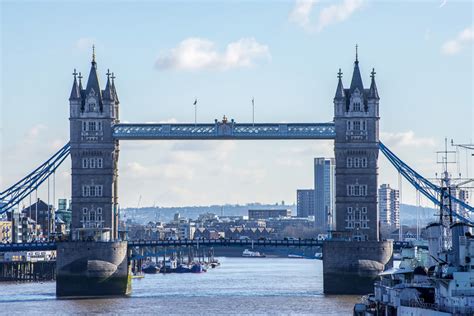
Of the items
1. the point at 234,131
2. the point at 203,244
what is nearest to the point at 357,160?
the point at 234,131

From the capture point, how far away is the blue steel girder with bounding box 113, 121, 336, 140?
474 feet

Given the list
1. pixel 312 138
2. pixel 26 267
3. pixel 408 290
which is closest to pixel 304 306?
pixel 312 138

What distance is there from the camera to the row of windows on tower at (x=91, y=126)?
146 m

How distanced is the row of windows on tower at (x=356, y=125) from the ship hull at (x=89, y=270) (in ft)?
86.1

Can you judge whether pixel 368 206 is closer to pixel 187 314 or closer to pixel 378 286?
pixel 187 314

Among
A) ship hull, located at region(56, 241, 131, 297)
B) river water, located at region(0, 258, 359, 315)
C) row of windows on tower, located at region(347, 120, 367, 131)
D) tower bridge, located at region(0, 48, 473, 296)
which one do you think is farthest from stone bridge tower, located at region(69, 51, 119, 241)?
row of windows on tower, located at region(347, 120, 367, 131)

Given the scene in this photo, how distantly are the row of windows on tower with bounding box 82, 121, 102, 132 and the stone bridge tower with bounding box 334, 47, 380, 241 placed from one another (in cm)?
2388

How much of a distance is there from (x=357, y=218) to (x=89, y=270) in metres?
28.0

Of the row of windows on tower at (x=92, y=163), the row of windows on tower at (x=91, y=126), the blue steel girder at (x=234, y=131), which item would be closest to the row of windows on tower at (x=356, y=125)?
the blue steel girder at (x=234, y=131)

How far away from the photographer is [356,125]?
144750 millimetres

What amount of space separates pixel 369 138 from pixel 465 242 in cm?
7733

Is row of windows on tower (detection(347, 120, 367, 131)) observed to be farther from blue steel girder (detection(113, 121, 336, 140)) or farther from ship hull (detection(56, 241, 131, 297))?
ship hull (detection(56, 241, 131, 297))

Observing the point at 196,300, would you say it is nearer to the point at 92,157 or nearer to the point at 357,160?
the point at 92,157

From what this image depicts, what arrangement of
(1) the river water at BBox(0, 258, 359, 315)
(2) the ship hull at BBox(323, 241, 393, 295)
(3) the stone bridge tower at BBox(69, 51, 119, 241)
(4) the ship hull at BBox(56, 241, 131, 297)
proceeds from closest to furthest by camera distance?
(1) the river water at BBox(0, 258, 359, 315), (4) the ship hull at BBox(56, 241, 131, 297), (2) the ship hull at BBox(323, 241, 393, 295), (3) the stone bridge tower at BBox(69, 51, 119, 241)
